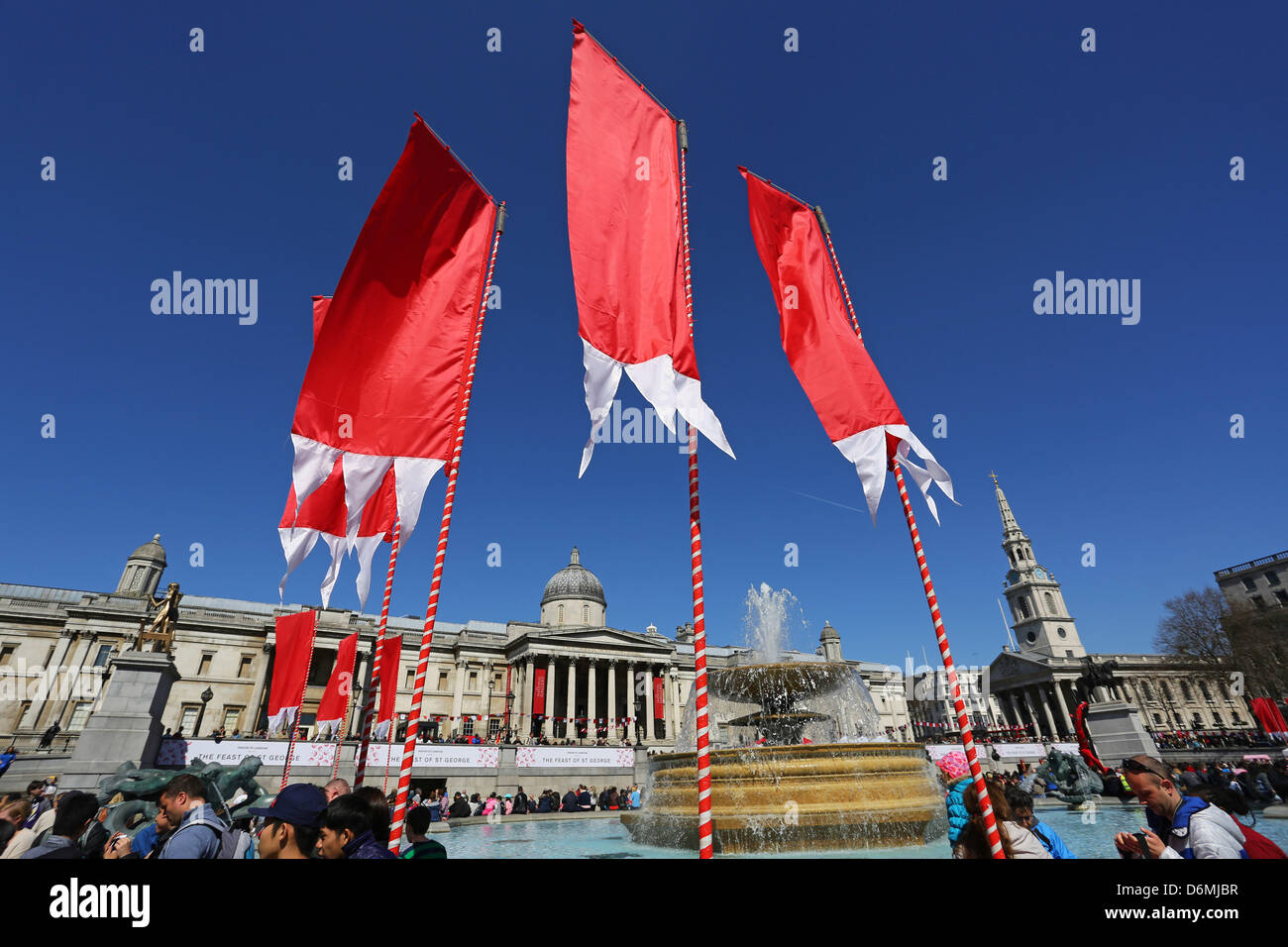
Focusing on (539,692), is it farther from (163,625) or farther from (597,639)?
(163,625)

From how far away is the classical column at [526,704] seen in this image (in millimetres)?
48969

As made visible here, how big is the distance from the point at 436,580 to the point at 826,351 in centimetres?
564

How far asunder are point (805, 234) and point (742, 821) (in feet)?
31.2

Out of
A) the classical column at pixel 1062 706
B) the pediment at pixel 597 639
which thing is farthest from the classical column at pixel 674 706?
the classical column at pixel 1062 706

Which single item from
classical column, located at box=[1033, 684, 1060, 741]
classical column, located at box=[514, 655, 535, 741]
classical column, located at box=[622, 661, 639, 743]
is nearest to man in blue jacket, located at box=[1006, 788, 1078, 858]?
classical column, located at box=[514, 655, 535, 741]

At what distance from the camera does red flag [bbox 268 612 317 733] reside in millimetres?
14828

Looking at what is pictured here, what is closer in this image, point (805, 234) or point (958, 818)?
point (958, 818)

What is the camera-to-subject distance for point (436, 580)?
600cm

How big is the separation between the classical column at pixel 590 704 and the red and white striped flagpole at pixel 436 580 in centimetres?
4593

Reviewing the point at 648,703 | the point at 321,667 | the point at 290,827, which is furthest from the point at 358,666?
the point at 290,827
